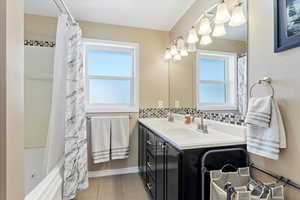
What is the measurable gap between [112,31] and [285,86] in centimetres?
246

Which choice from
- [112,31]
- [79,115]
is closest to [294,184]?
[79,115]

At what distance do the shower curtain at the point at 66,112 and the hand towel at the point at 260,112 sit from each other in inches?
63.5

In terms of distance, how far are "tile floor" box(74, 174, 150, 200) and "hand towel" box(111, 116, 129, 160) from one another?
13.1 inches

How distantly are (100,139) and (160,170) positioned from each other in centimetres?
130

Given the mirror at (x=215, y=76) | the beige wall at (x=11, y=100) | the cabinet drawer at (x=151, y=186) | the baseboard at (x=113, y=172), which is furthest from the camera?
the baseboard at (x=113, y=172)

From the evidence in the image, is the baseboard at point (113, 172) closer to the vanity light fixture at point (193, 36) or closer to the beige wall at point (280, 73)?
the beige wall at point (280, 73)

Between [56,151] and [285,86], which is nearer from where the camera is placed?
[285,86]

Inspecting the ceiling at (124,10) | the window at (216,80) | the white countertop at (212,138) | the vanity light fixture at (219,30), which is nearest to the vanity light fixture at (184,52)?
the window at (216,80)

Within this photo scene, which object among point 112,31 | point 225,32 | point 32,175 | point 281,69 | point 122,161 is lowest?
point 122,161

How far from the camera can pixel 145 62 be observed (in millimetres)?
2848

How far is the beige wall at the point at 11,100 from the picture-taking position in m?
0.54

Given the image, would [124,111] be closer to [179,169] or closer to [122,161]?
[122,161]

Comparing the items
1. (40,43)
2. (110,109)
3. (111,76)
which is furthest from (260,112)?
(40,43)

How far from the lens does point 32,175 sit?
1627 millimetres
